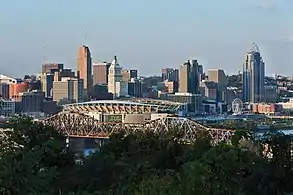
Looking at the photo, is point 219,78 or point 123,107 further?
point 219,78

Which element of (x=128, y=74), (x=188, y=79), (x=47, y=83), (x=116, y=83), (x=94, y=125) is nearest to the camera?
(x=94, y=125)

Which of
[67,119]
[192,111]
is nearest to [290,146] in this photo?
[67,119]

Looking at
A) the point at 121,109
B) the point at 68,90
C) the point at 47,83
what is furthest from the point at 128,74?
the point at 121,109

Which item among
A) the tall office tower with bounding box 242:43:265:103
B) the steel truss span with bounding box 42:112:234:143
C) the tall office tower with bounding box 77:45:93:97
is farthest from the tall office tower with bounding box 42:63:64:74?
the steel truss span with bounding box 42:112:234:143

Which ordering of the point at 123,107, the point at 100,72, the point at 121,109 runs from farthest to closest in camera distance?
the point at 100,72
the point at 123,107
the point at 121,109

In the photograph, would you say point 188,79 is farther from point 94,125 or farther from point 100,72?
point 94,125

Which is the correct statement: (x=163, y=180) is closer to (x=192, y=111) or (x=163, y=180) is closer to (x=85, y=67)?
(x=192, y=111)
